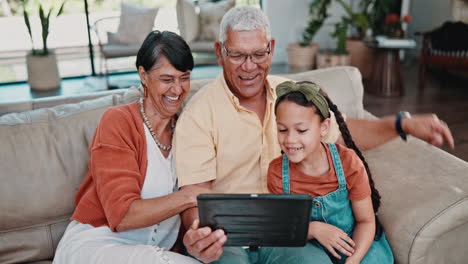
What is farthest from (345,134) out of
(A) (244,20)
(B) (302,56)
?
(B) (302,56)

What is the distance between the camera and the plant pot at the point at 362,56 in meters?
6.18

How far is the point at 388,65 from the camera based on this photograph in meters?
5.23

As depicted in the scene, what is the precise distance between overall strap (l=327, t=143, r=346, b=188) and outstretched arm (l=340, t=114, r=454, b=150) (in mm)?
202

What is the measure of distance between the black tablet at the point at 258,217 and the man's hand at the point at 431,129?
19.0 inches

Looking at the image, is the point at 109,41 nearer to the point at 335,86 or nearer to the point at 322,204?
the point at 335,86

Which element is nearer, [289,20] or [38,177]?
[38,177]

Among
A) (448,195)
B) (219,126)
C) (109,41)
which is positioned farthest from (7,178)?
(109,41)

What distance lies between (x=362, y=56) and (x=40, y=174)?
5336 mm

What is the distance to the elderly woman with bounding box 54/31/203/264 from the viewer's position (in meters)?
1.41

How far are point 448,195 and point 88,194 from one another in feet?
3.90

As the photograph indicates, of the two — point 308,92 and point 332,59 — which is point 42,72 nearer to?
point 332,59

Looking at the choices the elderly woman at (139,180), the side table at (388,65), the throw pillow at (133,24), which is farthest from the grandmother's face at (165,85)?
the throw pillow at (133,24)

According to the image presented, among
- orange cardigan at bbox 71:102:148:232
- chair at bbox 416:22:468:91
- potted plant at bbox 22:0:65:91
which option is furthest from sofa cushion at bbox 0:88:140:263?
chair at bbox 416:22:468:91

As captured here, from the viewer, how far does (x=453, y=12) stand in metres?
5.96
